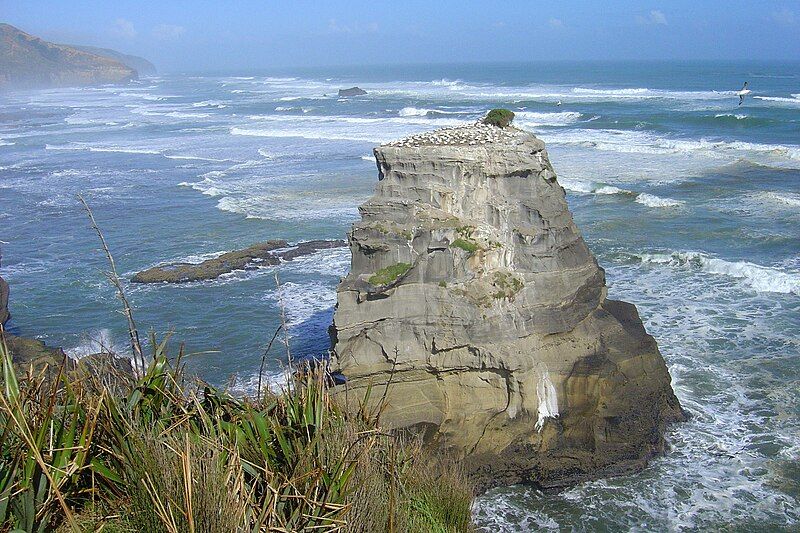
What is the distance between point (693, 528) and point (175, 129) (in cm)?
5829

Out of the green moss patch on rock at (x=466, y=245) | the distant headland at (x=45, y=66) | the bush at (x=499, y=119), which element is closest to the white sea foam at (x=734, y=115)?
the bush at (x=499, y=119)

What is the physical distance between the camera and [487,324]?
12328 mm

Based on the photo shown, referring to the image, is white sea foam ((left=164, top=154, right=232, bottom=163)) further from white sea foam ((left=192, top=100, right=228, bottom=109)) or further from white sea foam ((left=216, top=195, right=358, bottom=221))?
white sea foam ((left=192, top=100, right=228, bottom=109))

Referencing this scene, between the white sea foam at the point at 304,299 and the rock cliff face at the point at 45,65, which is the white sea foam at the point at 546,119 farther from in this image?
the rock cliff face at the point at 45,65

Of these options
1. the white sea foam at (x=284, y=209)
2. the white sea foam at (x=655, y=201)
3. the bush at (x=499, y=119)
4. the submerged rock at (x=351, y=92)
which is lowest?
the white sea foam at (x=284, y=209)

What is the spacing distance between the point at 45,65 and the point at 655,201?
540 ft

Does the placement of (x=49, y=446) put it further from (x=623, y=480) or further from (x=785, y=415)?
(x=785, y=415)

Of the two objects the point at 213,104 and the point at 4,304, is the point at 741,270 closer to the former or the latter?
the point at 4,304

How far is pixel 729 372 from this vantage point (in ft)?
52.6

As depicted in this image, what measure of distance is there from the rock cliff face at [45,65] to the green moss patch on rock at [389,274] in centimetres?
15812

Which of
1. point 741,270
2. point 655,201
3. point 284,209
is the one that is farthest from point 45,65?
point 741,270

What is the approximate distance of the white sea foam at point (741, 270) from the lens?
2083 centimetres

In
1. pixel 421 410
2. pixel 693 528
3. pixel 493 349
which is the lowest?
pixel 693 528

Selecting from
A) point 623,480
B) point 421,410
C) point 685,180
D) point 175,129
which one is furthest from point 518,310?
point 175,129
